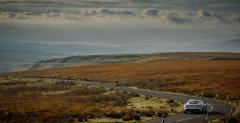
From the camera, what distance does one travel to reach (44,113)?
4478 centimetres

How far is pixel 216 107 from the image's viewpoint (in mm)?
52719

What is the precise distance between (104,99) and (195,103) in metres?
18.7

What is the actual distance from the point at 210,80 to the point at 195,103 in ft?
141

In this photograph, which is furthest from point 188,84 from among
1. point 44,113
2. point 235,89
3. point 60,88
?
point 44,113

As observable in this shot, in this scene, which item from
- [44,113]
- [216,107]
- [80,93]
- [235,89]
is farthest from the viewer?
[80,93]

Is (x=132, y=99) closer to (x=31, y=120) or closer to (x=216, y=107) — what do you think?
(x=216, y=107)

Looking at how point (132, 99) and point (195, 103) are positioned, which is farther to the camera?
point (132, 99)

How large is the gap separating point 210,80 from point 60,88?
27537 mm

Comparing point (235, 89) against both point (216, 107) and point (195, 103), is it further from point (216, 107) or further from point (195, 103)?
point (195, 103)

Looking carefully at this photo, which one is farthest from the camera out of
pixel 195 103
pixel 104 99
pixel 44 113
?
pixel 104 99

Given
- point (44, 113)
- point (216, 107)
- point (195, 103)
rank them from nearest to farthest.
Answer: point (44, 113) < point (195, 103) < point (216, 107)

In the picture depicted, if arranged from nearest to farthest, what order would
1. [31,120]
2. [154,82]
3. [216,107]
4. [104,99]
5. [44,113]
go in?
[31,120] < [44,113] < [216,107] < [104,99] < [154,82]

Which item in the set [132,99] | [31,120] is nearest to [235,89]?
[132,99]

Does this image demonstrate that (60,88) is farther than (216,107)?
Yes
